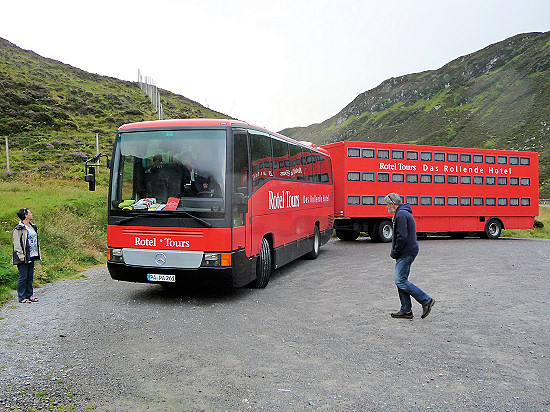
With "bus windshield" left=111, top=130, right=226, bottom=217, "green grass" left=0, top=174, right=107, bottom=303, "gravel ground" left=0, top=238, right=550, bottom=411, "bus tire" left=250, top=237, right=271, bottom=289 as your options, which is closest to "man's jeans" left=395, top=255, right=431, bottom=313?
"gravel ground" left=0, top=238, right=550, bottom=411

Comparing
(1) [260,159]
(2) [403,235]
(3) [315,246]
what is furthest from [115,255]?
(3) [315,246]

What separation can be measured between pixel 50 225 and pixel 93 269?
206 centimetres

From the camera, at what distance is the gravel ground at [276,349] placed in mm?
4305

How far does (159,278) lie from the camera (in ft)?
26.6

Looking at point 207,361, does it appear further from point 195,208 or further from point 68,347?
point 195,208

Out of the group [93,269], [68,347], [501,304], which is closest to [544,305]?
[501,304]

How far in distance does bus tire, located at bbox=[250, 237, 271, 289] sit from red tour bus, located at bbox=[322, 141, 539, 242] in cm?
891

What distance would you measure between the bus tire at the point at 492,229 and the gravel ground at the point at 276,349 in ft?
40.8

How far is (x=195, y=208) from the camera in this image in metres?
8.05

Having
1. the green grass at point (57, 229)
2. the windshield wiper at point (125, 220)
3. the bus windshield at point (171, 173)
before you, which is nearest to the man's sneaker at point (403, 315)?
the bus windshield at point (171, 173)

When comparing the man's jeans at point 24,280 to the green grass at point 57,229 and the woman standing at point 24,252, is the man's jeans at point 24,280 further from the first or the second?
the green grass at point 57,229

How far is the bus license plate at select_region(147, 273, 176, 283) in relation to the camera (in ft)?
26.4

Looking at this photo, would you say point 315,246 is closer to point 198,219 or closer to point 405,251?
point 198,219

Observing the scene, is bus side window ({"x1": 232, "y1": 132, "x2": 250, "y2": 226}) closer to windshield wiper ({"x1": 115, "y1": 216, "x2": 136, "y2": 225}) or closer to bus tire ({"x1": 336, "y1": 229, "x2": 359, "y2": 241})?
windshield wiper ({"x1": 115, "y1": 216, "x2": 136, "y2": 225})
